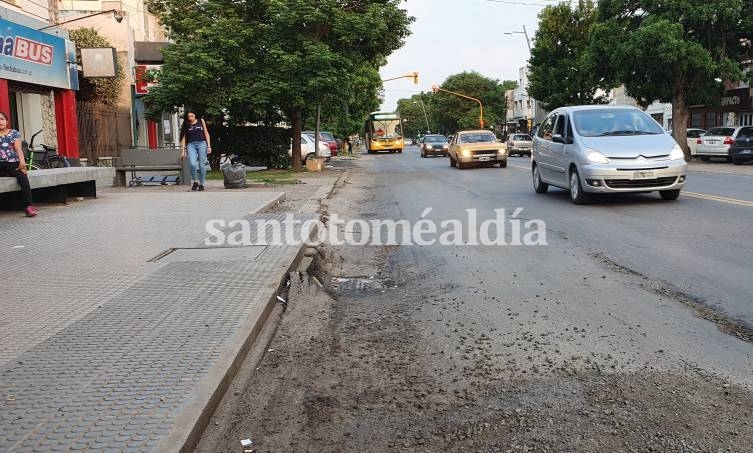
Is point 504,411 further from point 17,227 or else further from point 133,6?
point 133,6

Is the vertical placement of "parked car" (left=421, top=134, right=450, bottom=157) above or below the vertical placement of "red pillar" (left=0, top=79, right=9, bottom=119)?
below

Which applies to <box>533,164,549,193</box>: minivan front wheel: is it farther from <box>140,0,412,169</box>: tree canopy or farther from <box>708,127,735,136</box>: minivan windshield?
<box>708,127,735,136</box>: minivan windshield

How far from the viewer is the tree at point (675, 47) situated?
29531 millimetres

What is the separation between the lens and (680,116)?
32781 mm

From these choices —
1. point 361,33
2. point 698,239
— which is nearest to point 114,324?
point 698,239

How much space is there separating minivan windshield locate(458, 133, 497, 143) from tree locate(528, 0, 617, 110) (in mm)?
21347

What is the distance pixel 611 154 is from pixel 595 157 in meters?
0.26

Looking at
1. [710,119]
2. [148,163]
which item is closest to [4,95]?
[148,163]

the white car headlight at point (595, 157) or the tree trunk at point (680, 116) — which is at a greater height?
the tree trunk at point (680, 116)

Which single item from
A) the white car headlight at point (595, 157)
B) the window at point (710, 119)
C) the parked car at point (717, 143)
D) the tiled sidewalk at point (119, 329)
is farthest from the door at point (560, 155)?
the window at point (710, 119)

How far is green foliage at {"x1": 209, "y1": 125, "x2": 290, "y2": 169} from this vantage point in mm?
24750

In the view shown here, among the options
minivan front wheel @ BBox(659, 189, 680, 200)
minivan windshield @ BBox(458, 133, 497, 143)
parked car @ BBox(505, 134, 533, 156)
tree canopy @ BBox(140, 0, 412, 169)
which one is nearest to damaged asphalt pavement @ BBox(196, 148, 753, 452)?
minivan front wheel @ BBox(659, 189, 680, 200)

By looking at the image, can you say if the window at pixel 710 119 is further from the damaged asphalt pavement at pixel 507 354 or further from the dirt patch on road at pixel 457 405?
the dirt patch on road at pixel 457 405

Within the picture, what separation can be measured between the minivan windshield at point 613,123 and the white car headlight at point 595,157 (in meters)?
0.77
